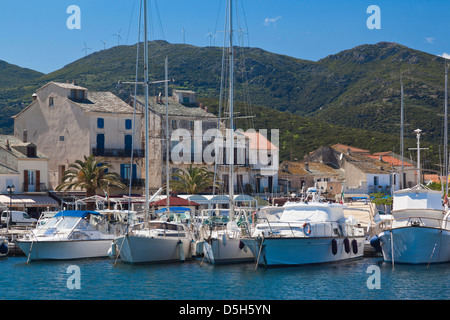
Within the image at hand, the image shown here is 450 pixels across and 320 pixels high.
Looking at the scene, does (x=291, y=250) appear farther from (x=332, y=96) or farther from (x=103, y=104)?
(x=332, y=96)

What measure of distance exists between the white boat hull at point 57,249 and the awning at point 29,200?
14.6 m

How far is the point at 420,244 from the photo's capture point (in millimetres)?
37594

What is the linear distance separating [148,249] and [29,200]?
22.5m

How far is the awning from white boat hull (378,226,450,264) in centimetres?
3089

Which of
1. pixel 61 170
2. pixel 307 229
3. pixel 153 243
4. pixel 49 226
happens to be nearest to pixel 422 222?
pixel 307 229

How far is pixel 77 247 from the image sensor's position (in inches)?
1607

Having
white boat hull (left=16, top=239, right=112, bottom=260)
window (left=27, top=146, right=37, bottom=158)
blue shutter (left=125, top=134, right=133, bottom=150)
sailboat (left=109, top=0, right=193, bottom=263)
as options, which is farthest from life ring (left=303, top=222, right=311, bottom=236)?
blue shutter (left=125, top=134, right=133, bottom=150)

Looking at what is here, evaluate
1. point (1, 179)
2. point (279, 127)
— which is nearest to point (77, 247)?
point (1, 179)

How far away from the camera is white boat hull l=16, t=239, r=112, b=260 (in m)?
40.0

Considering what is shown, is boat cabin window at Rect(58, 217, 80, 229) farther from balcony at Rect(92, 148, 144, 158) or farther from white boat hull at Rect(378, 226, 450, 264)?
balcony at Rect(92, 148, 144, 158)

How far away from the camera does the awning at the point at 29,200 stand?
2147 inches

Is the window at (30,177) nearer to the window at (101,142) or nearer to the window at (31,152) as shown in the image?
the window at (31,152)

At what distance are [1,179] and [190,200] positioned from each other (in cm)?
1626

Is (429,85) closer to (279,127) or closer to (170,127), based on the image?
(279,127)
